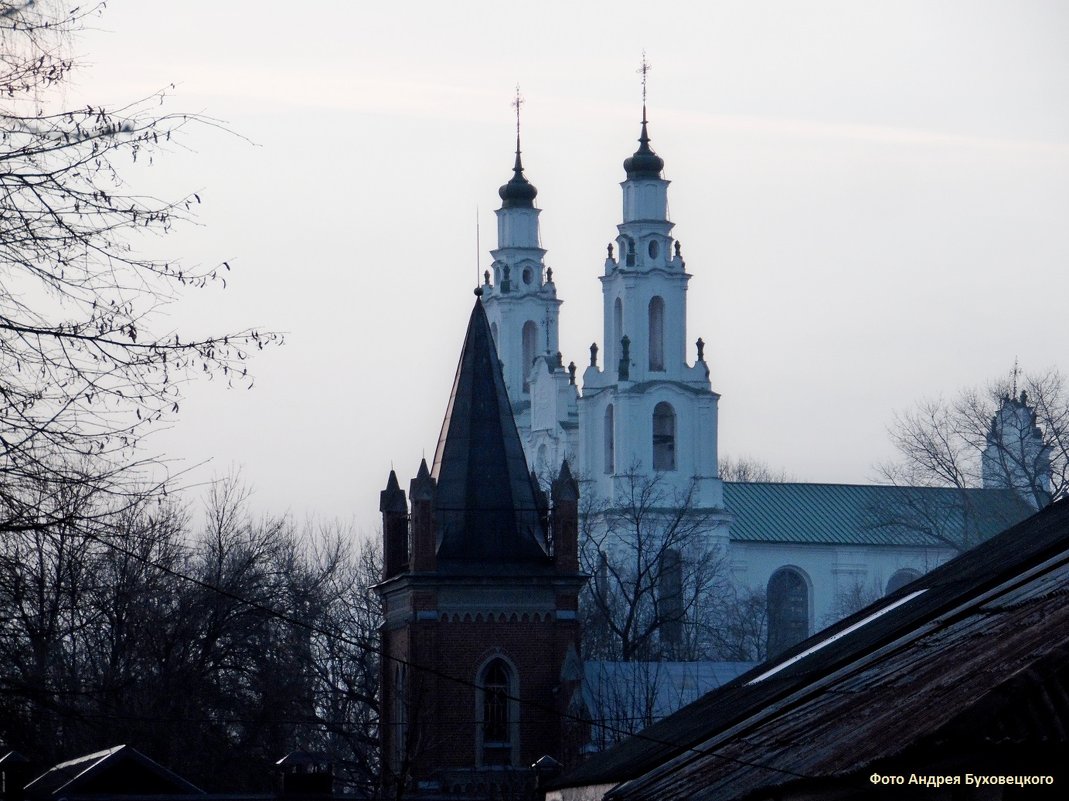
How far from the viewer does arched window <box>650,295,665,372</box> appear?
87.1 metres

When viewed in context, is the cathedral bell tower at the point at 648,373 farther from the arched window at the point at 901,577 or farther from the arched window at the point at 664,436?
the arched window at the point at 901,577

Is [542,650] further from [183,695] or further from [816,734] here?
[816,734]

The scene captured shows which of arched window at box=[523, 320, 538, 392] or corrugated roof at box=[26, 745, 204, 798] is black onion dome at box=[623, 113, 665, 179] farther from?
corrugated roof at box=[26, 745, 204, 798]

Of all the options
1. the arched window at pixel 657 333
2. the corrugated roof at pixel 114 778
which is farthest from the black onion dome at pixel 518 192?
the corrugated roof at pixel 114 778

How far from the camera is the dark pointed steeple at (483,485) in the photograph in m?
37.8

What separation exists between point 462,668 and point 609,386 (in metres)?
50.5

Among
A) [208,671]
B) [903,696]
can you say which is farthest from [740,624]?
[903,696]

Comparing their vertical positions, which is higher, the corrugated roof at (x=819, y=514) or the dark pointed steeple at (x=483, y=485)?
the corrugated roof at (x=819, y=514)

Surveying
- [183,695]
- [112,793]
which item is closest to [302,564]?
[183,695]

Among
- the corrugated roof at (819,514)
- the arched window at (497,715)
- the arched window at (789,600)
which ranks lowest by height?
the arched window at (497,715)

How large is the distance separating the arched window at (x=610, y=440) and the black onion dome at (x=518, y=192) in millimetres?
10890

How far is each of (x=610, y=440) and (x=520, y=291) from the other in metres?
9.28

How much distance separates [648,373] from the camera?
8688 centimetres

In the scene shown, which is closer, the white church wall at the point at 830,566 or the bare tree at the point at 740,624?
the bare tree at the point at 740,624
